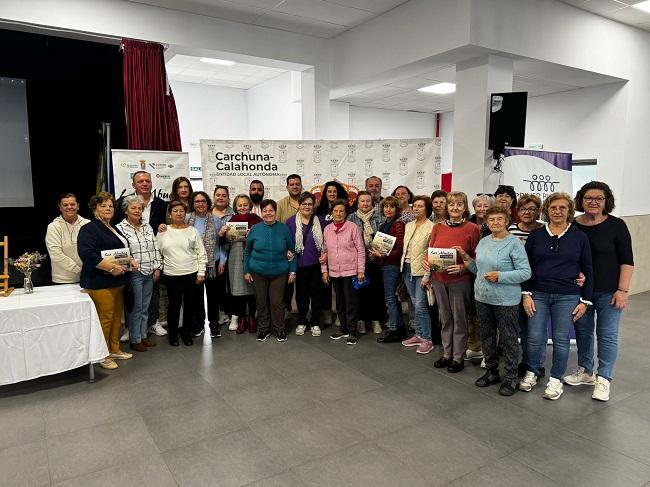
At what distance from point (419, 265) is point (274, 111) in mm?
6251

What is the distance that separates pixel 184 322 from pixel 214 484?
2248mm

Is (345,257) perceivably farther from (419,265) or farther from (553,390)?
(553,390)

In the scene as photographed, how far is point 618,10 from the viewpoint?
18.1ft

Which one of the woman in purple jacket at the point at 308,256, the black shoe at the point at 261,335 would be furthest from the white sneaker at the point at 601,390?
the black shoe at the point at 261,335

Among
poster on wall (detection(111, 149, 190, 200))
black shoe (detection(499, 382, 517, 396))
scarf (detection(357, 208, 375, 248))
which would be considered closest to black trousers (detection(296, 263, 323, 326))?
scarf (detection(357, 208, 375, 248))

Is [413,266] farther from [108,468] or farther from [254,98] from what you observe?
[254,98]

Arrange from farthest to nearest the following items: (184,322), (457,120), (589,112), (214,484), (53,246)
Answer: (589,112) < (457,120) < (184,322) < (53,246) < (214,484)

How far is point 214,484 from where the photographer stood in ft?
7.54

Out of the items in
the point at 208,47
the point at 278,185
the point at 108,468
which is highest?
the point at 208,47

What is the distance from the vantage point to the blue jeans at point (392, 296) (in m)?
4.29

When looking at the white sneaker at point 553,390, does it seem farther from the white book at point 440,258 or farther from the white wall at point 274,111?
the white wall at point 274,111

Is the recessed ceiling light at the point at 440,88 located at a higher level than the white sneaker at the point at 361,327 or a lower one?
higher

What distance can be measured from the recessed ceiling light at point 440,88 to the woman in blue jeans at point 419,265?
4.81m

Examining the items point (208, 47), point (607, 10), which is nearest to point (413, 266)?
point (208, 47)
